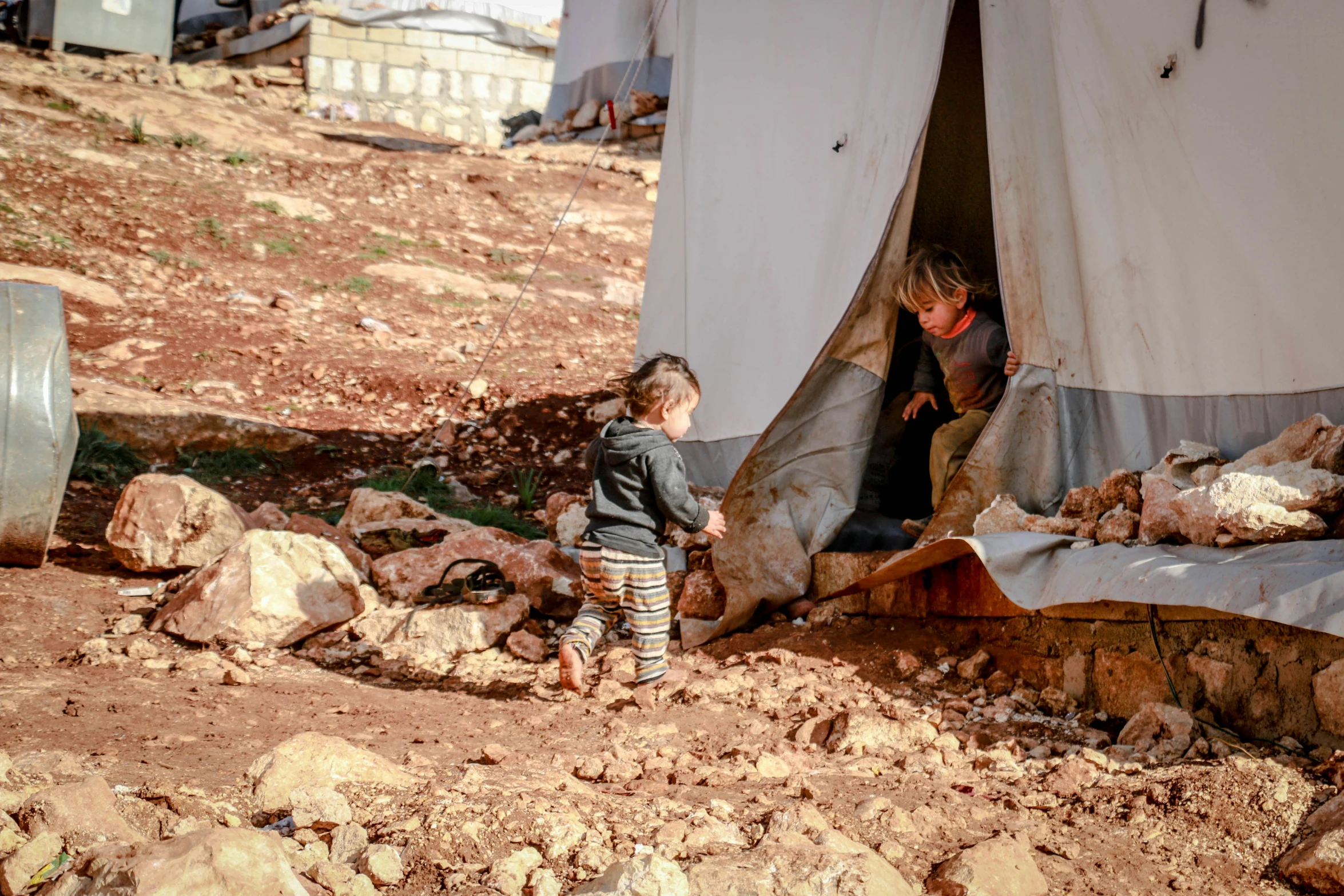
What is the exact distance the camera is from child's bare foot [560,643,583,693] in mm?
2840

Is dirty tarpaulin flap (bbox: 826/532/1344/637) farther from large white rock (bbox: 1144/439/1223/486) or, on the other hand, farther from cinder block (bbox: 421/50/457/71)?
cinder block (bbox: 421/50/457/71)

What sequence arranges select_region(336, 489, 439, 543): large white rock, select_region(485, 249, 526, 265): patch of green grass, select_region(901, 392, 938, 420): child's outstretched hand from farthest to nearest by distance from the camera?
1. select_region(485, 249, 526, 265): patch of green grass
2. select_region(336, 489, 439, 543): large white rock
3. select_region(901, 392, 938, 420): child's outstretched hand

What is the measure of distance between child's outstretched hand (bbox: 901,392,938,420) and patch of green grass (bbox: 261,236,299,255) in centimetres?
702

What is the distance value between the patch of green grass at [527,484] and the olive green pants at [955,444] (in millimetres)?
2548

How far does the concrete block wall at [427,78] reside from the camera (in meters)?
15.0

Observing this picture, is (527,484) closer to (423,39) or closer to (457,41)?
(423,39)

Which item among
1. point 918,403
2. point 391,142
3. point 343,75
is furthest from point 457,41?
point 918,403

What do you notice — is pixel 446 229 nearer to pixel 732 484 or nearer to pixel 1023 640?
→ pixel 732 484

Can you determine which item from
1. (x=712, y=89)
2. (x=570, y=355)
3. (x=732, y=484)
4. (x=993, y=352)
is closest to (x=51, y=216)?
(x=570, y=355)

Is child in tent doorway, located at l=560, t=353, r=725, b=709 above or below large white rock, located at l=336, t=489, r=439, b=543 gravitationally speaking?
above

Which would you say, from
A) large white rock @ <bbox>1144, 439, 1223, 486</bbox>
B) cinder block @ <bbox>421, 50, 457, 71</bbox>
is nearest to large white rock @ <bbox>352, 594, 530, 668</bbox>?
large white rock @ <bbox>1144, 439, 1223, 486</bbox>

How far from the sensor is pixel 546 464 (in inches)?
238

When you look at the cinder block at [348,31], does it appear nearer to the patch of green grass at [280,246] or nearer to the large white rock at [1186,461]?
the patch of green grass at [280,246]

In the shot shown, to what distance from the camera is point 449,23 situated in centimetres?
1567
